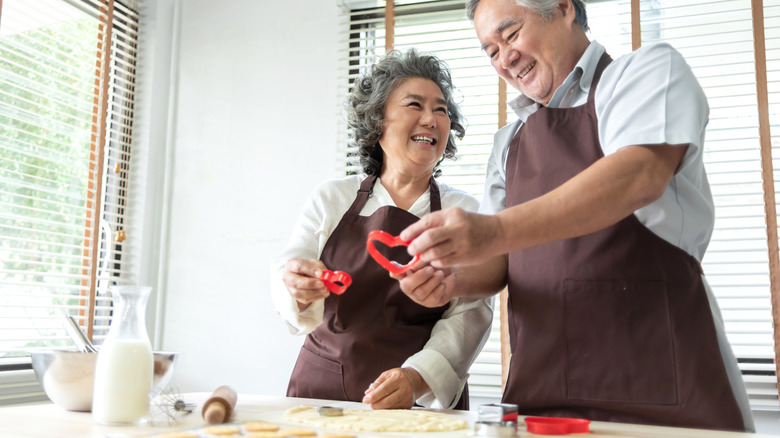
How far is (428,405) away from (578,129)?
0.75 meters

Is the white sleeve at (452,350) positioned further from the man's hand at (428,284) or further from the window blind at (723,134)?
the window blind at (723,134)

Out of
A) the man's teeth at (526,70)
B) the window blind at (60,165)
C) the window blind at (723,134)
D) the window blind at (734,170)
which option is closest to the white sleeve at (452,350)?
the man's teeth at (526,70)

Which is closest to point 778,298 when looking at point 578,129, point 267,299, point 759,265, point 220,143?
point 759,265

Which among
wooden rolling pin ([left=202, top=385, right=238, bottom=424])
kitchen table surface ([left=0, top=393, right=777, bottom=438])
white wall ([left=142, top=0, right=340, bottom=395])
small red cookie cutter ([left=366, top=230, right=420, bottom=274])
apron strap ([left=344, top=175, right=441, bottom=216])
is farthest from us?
white wall ([left=142, top=0, right=340, bottom=395])

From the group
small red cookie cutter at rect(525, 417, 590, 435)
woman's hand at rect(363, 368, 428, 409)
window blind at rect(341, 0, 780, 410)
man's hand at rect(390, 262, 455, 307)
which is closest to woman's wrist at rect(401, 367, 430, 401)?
woman's hand at rect(363, 368, 428, 409)

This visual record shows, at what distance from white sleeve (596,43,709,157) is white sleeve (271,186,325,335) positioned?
33.6 inches

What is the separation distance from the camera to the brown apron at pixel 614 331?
1.20m

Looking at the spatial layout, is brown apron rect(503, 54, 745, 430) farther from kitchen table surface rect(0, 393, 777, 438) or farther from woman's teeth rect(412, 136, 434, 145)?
→ woman's teeth rect(412, 136, 434, 145)

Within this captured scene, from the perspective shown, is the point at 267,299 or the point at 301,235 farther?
the point at 267,299

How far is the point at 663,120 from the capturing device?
3.67ft

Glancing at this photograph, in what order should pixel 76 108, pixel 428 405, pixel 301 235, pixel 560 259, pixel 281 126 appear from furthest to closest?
pixel 281 126 → pixel 76 108 → pixel 301 235 → pixel 428 405 → pixel 560 259

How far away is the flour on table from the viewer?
3.36 feet

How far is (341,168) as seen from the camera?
9.16ft

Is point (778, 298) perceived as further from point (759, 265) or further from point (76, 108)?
point (76, 108)
